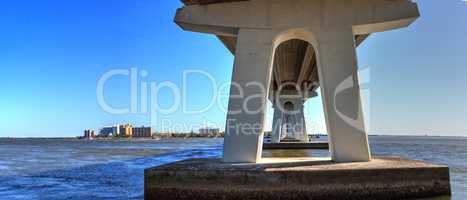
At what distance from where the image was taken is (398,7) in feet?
48.6

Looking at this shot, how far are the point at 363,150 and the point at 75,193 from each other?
36.0 ft

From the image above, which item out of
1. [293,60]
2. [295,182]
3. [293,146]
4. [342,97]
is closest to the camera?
[295,182]

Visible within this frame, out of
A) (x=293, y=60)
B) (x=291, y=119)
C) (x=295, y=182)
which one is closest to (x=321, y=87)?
(x=295, y=182)

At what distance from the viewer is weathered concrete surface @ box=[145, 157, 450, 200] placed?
11.2 metres

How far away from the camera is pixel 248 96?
14.3 m

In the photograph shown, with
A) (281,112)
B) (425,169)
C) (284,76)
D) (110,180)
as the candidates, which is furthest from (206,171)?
(281,112)

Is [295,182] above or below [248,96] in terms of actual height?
below

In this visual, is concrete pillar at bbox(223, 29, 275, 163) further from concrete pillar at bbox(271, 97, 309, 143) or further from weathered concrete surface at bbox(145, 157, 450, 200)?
concrete pillar at bbox(271, 97, 309, 143)

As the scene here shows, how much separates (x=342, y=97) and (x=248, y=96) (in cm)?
309

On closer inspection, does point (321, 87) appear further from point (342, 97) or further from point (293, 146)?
point (293, 146)

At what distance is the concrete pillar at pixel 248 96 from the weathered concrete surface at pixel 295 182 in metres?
2.33

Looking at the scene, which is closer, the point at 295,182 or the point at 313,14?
the point at 295,182

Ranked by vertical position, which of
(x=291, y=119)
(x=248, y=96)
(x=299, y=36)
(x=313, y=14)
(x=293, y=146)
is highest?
(x=313, y=14)

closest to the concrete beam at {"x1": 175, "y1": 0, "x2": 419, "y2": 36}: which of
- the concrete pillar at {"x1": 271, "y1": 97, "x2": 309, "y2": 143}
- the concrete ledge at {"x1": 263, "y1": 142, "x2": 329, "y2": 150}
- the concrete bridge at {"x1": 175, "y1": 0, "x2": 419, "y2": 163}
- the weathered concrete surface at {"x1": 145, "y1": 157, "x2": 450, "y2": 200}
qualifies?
the concrete bridge at {"x1": 175, "y1": 0, "x2": 419, "y2": 163}
